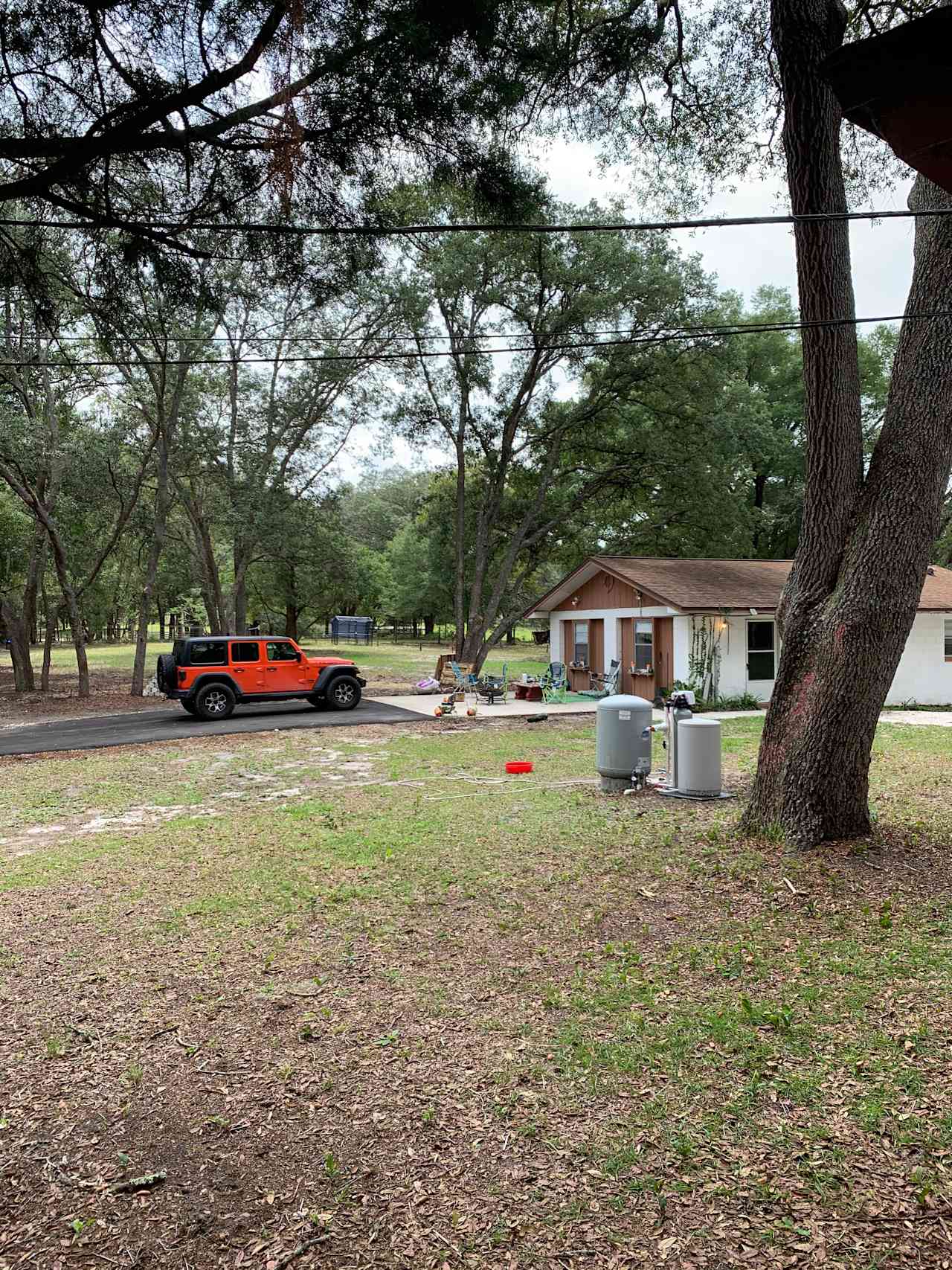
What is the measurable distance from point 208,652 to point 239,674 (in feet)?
2.46

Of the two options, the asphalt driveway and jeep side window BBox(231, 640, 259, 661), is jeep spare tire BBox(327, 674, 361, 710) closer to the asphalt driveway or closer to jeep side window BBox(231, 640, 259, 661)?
the asphalt driveway

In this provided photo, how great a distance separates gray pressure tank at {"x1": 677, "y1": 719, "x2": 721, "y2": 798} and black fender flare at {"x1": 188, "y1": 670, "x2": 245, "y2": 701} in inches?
404

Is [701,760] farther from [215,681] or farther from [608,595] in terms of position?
[608,595]

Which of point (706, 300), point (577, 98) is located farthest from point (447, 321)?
point (577, 98)

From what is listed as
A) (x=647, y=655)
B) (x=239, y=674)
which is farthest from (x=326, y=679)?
(x=647, y=655)

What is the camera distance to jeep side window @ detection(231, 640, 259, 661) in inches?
599

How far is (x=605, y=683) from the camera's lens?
61.7 feet

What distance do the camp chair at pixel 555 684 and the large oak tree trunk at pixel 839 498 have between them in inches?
497

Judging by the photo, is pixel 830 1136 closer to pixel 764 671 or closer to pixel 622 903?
pixel 622 903

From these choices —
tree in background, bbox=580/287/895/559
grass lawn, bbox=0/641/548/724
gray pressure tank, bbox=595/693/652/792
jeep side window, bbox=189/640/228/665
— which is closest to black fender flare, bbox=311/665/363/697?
jeep side window, bbox=189/640/228/665

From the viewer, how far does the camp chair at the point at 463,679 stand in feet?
63.5

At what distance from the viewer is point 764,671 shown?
699 inches

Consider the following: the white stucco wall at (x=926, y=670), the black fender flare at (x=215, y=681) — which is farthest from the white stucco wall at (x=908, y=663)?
the black fender flare at (x=215, y=681)

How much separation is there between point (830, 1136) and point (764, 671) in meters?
16.3
